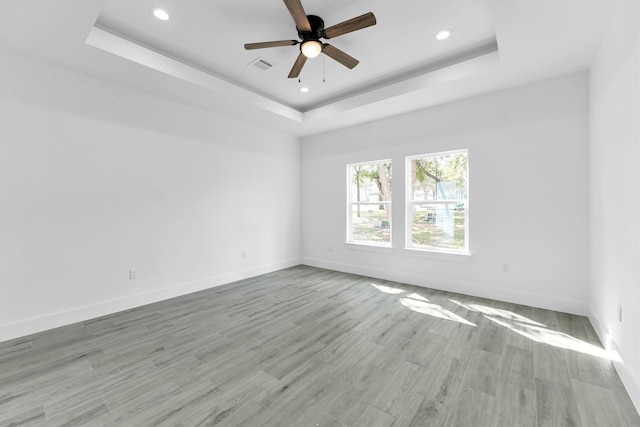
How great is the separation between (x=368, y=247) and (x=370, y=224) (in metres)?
0.46

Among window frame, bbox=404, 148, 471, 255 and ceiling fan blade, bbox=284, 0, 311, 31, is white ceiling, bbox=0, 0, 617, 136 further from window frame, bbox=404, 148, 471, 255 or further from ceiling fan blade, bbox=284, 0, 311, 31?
window frame, bbox=404, 148, 471, 255

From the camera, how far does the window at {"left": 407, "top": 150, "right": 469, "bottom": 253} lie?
392cm

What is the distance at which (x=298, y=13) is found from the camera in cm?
206

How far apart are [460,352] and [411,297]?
4.52ft

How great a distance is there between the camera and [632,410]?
1.64 meters

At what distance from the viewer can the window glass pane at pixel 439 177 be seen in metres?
3.93

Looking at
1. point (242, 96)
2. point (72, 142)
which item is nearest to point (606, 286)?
point (242, 96)

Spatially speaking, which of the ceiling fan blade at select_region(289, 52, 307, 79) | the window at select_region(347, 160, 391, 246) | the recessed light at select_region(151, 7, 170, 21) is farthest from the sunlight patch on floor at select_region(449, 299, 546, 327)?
the recessed light at select_region(151, 7, 170, 21)

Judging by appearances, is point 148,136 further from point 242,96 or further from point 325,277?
point 325,277

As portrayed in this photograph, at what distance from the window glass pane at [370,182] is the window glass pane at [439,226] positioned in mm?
678

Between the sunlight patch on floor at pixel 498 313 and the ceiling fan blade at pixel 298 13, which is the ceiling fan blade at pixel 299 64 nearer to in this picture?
the ceiling fan blade at pixel 298 13

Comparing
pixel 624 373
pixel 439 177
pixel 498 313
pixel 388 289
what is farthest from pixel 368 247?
pixel 624 373

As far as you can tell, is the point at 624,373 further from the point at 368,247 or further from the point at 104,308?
the point at 104,308

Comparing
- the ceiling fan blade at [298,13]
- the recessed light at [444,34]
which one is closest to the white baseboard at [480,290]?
the recessed light at [444,34]
